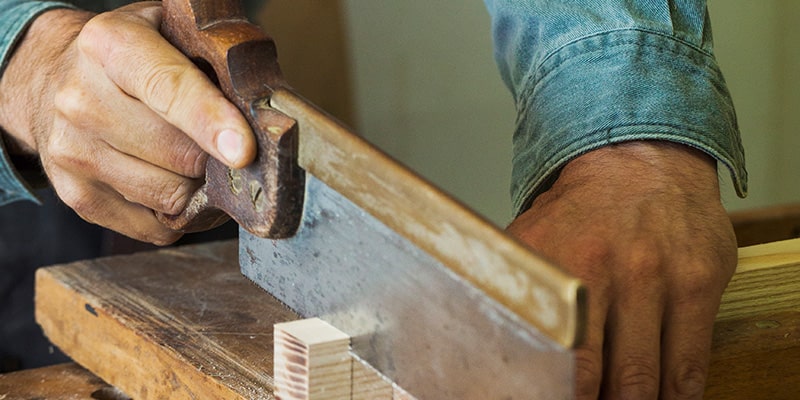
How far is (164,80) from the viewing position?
0.80 m

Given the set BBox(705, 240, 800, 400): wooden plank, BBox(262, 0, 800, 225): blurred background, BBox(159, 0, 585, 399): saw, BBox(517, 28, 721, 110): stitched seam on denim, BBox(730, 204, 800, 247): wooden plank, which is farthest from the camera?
BBox(262, 0, 800, 225): blurred background

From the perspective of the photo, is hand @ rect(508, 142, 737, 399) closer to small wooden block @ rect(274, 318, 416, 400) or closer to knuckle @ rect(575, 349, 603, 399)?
knuckle @ rect(575, 349, 603, 399)

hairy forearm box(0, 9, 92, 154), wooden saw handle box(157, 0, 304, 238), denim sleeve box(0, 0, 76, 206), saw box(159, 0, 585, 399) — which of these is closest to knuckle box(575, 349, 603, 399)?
saw box(159, 0, 585, 399)

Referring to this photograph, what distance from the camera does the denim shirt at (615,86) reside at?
0.92 metres

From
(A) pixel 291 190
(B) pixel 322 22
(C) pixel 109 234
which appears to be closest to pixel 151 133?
(A) pixel 291 190

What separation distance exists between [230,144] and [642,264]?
0.33 metres

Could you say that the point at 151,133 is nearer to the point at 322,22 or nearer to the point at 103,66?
the point at 103,66

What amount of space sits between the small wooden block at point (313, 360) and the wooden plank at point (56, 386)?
1.27 feet

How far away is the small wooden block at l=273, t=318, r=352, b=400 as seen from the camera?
0.71 metres

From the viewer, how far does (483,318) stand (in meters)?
0.57

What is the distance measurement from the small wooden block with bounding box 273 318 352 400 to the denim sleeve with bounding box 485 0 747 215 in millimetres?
326

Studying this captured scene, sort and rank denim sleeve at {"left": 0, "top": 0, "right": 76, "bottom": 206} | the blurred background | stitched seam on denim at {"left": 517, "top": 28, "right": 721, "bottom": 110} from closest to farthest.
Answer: stitched seam on denim at {"left": 517, "top": 28, "right": 721, "bottom": 110} < denim sleeve at {"left": 0, "top": 0, "right": 76, "bottom": 206} < the blurred background

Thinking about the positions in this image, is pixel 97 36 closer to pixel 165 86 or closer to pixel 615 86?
pixel 165 86

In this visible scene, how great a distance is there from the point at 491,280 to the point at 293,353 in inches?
9.6
